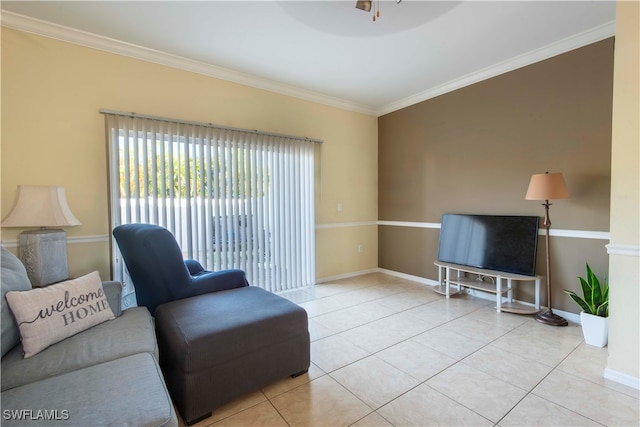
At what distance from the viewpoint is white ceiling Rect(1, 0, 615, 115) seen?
7.28 feet

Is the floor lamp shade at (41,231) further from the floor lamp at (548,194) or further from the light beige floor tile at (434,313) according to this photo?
the floor lamp at (548,194)

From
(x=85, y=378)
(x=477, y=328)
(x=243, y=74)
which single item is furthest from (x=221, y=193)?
(x=477, y=328)

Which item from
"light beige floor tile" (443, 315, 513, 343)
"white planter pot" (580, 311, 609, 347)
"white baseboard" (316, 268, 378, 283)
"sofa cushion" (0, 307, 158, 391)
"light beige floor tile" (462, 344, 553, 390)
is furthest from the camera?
"white baseboard" (316, 268, 378, 283)

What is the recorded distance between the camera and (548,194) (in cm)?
259

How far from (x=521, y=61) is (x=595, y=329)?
272 cm

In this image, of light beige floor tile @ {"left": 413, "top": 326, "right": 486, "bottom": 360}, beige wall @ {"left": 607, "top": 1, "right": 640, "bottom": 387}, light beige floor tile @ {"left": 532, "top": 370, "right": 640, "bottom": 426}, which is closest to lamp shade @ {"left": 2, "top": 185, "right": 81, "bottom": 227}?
light beige floor tile @ {"left": 413, "top": 326, "right": 486, "bottom": 360}

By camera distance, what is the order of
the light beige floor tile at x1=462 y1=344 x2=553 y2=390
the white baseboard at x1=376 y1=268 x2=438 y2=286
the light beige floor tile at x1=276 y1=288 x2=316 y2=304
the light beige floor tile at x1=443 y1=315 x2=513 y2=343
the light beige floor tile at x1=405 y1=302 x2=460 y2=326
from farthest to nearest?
the white baseboard at x1=376 y1=268 x2=438 y2=286 → the light beige floor tile at x1=276 y1=288 x2=316 y2=304 → the light beige floor tile at x1=405 y1=302 x2=460 y2=326 → the light beige floor tile at x1=443 y1=315 x2=513 y2=343 → the light beige floor tile at x1=462 y1=344 x2=553 y2=390

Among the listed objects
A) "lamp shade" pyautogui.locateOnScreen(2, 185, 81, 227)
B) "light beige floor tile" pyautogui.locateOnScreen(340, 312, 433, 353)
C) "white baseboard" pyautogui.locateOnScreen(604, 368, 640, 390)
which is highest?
"lamp shade" pyautogui.locateOnScreen(2, 185, 81, 227)

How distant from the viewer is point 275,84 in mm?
3633

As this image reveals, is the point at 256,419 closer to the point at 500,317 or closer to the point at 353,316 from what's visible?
the point at 353,316

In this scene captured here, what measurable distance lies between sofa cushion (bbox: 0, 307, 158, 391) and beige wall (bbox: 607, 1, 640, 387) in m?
2.88

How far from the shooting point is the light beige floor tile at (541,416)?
152 cm

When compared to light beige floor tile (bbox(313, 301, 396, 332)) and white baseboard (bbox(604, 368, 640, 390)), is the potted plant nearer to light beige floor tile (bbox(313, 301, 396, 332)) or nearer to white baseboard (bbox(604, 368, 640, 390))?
white baseboard (bbox(604, 368, 640, 390))

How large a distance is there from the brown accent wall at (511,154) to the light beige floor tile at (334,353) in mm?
2136
